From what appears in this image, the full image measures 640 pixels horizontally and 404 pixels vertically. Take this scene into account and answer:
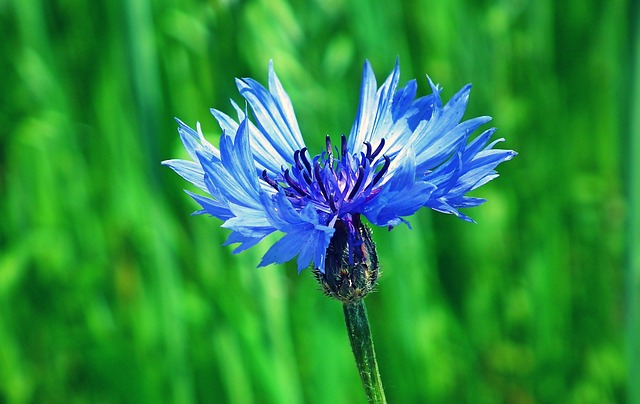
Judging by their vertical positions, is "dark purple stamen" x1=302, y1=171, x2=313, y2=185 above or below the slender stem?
above

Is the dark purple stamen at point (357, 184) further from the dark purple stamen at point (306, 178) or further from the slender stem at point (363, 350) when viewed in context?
the slender stem at point (363, 350)

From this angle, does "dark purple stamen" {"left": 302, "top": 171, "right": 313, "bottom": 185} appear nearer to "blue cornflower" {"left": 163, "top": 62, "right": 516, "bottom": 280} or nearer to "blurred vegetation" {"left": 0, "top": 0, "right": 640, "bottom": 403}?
"blue cornflower" {"left": 163, "top": 62, "right": 516, "bottom": 280}

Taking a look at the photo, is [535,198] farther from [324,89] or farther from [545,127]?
[324,89]

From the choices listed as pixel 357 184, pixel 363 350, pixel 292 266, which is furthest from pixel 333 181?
pixel 292 266

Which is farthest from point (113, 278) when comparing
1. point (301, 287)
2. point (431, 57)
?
point (431, 57)

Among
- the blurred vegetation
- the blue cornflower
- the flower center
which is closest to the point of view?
the blue cornflower

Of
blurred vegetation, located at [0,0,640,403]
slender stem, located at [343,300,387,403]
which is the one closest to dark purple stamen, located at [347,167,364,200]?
slender stem, located at [343,300,387,403]

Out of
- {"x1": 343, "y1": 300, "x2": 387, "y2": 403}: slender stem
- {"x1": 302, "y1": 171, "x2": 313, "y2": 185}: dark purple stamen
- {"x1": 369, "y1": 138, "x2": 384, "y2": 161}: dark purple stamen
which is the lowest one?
{"x1": 343, "y1": 300, "x2": 387, "y2": 403}: slender stem
